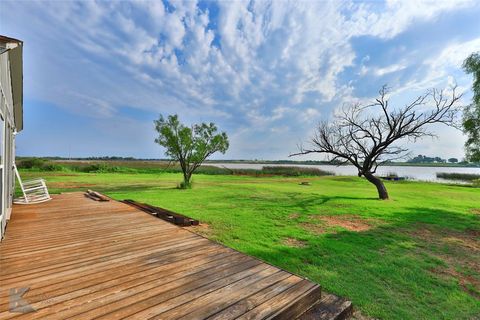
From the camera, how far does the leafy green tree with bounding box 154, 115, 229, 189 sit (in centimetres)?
1681

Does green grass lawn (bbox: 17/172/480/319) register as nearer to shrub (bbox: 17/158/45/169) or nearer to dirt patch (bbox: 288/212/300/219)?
dirt patch (bbox: 288/212/300/219)

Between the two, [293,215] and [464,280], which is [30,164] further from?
[464,280]

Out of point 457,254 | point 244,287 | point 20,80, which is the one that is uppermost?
point 20,80

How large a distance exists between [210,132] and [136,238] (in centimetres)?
1412

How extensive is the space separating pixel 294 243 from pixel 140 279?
3.66 m

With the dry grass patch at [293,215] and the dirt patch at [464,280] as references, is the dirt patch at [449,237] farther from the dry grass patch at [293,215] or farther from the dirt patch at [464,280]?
the dry grass patch at [293,215]

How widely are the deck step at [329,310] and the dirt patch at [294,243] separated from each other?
2448 millimetres

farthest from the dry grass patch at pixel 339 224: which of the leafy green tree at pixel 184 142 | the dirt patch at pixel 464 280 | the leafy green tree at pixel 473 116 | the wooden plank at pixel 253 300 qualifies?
the leafy green tree at pixel 184 142

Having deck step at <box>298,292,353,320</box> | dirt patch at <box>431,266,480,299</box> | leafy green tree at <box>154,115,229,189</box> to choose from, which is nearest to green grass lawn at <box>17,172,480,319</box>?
dirt patch at <box>431,266,480,299</box>

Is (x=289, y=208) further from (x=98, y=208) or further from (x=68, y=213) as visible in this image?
(x=68, y=213)

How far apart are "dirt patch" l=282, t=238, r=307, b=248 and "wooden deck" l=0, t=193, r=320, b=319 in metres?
2.18

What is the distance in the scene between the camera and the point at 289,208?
30.7 feet

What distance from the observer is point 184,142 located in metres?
16.8

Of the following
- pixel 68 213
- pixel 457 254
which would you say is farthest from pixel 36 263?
pixel 457 254
